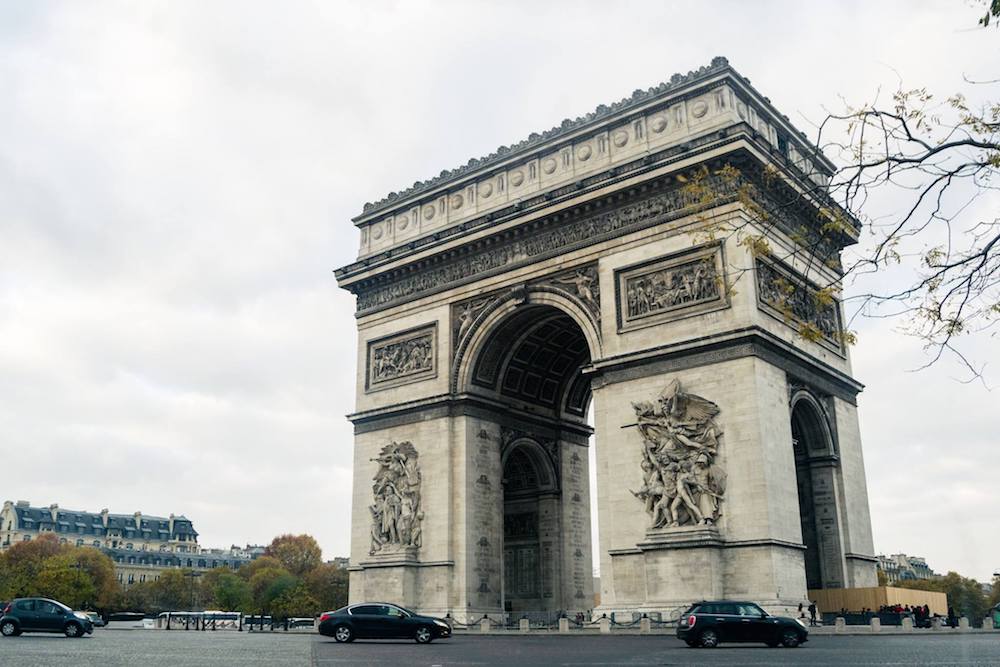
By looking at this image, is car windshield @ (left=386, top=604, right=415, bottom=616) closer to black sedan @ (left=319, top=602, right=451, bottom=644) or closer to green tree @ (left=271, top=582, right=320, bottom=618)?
black sedan @ (left=319, top=602, right=451, bottom=644)

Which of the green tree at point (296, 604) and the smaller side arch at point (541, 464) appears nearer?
the smaller side arch at point (541, 464)

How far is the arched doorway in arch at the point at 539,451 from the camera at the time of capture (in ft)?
105

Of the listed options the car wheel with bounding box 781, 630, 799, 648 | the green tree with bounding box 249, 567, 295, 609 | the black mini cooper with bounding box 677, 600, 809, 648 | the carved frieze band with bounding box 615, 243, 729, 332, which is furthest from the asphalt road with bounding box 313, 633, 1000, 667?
the green tree with bounding box 249, 567, 295, 609

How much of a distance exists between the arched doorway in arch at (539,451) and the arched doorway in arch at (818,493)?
8.41 meters

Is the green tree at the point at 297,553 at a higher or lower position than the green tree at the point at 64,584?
higher

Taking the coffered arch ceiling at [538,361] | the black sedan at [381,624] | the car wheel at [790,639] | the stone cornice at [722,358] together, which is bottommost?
the car wheel at [790,639]

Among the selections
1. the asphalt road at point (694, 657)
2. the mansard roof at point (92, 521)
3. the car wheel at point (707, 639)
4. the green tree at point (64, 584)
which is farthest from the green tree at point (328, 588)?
the asphalt road at point (694, 657)

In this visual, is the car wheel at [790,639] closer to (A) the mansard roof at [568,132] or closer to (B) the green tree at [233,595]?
(A) the mansard roof at [568,132]

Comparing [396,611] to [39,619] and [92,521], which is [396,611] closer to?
[39,619]

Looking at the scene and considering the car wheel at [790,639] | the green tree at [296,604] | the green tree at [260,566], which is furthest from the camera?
the green tree at [260,566]

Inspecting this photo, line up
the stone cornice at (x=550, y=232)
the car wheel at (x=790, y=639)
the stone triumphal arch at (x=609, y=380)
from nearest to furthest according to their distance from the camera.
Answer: the car wheel at (x=790, y=639) < the stone triumphal arch at (x=609, y=380) < the stone cornice at (x=550, y=232)

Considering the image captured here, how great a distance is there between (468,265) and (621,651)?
18165 millimetres

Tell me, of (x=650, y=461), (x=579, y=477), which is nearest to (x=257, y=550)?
(x=579, y=477)

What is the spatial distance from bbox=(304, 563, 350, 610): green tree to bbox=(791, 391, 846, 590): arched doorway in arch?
59.0 m
